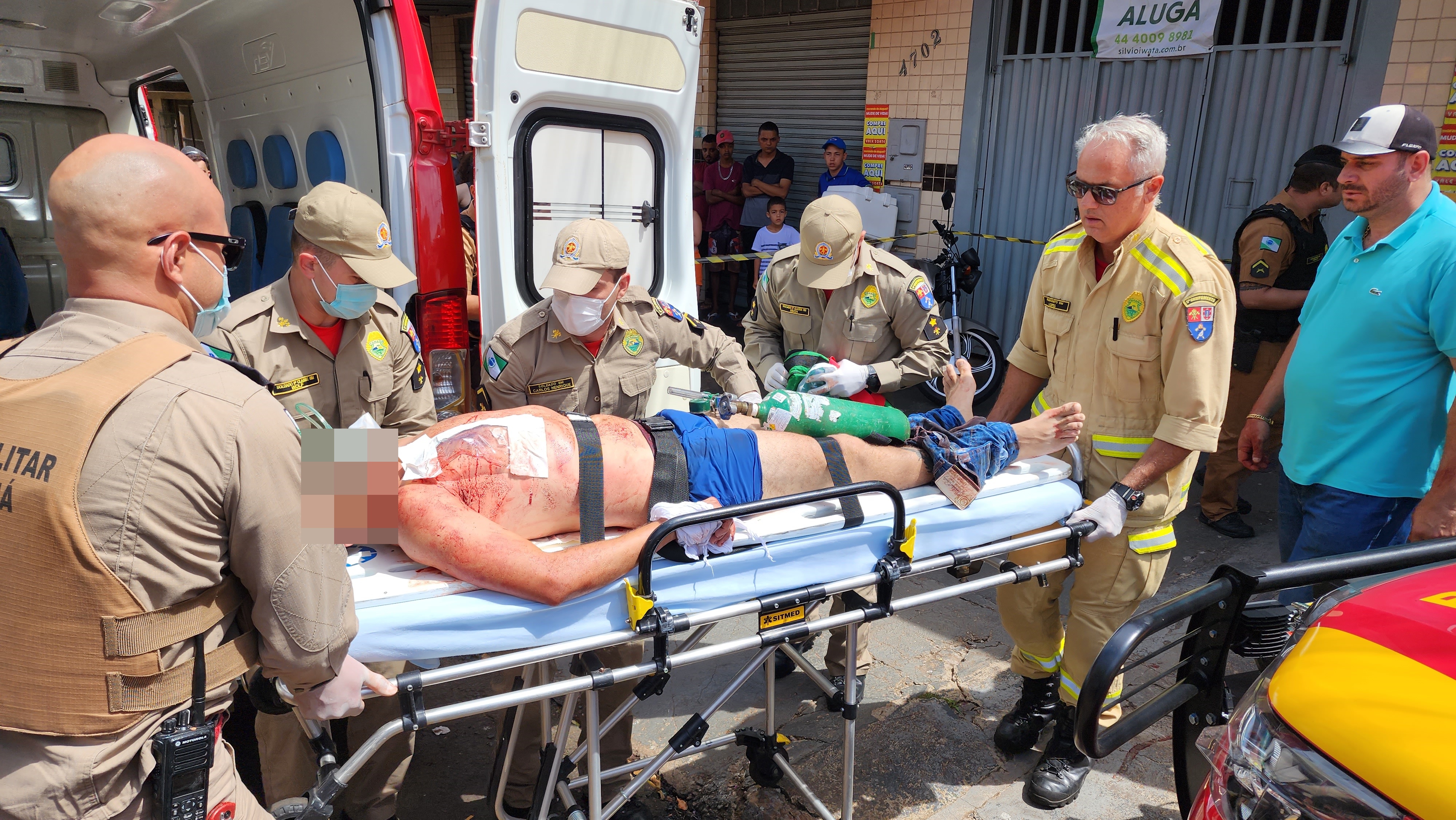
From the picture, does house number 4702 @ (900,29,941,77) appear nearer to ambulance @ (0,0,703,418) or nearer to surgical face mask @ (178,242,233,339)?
ambulance @ (0,0,703,418)

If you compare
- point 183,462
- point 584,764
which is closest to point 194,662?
point 183,462

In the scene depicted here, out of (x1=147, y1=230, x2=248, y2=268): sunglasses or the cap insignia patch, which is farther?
the cap insignia patch

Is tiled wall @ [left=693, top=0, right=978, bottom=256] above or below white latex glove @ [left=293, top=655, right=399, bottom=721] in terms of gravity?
above

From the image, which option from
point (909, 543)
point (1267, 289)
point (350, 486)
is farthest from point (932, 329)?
point (350, 486)

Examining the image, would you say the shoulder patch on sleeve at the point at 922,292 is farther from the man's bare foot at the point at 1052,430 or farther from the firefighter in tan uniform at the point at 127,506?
the firefighter in tan uniform at the point at 127,506

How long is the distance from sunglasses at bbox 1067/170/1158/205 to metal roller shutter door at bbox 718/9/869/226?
536cm

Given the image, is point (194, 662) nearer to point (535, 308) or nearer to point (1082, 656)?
point (535, 308)

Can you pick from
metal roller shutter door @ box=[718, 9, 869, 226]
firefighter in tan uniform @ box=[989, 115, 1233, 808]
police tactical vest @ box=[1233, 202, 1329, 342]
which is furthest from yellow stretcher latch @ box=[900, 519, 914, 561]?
metal roller shutter door @ box=[718, 9, 869, 226]

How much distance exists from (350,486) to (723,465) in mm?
1209

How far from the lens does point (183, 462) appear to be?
134cm

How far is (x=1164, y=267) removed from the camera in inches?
103

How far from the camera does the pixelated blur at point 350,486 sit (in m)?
1.57

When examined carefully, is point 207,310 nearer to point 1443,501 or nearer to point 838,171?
point 1443,501

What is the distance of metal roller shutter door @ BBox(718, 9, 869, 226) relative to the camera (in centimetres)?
832
